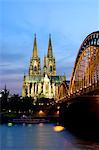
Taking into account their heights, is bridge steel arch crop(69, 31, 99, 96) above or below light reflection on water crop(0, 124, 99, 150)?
above

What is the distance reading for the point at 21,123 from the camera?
95250mm

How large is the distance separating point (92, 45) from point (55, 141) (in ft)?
44.3

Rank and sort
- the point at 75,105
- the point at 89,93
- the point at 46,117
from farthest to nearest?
the point at 46,117, the point at 75,105, the point at 89,93

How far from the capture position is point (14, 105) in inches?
5032

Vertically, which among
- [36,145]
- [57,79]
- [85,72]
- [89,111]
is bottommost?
[36,145]

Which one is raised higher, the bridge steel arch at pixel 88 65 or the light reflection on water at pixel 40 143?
the bridge steel arch at pixel 88 65

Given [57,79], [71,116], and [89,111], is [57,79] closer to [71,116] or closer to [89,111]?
[71,116]

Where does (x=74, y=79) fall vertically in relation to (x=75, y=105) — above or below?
above

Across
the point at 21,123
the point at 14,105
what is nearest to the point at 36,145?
the point at 21,123

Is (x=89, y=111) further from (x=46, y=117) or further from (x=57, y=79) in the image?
(x=57, y=79)

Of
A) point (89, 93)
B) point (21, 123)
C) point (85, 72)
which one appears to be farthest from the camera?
point (21, 123)

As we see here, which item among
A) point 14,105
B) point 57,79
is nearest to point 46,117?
point 14,105

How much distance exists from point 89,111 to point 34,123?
134 feet

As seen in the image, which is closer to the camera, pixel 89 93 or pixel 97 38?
pixel 89 93
